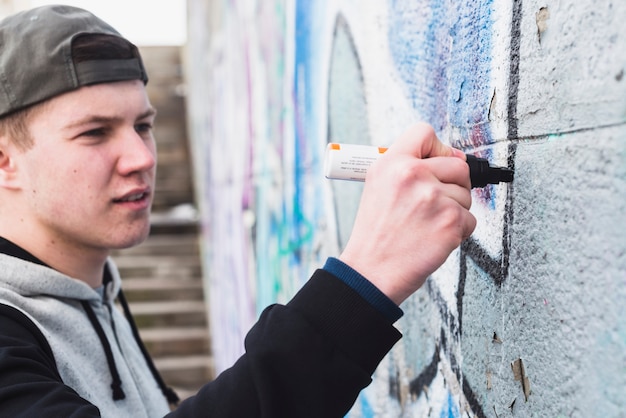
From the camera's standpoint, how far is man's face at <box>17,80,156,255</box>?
163cm

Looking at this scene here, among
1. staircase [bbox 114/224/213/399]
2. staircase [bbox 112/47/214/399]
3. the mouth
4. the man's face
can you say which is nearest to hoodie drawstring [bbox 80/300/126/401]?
the man's face

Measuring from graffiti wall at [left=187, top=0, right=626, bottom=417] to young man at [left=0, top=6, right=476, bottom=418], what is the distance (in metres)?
0.15

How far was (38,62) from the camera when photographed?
5.28 feet

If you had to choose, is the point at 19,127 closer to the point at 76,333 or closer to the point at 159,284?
the point at 76,333

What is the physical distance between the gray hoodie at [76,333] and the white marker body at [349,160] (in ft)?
2.48

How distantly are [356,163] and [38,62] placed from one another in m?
1.00

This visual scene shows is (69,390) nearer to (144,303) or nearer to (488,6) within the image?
(488,6)

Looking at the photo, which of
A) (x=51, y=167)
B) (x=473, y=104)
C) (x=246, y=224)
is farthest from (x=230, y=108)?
(x=473, y=104)

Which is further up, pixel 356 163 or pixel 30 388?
pixel 356 163

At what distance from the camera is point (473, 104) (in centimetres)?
119

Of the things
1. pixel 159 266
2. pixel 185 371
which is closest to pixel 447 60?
pixel 185 371

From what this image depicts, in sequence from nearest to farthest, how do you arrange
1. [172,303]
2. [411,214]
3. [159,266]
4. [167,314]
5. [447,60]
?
Answer: [411,214]
[447,60]
[167,314]
[172,303]
[159,266]

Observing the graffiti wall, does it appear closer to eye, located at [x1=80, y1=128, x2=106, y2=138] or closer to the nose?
the nose

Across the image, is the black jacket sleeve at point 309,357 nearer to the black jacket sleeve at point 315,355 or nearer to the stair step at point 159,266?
the black jacket sleeve at point 315,355
